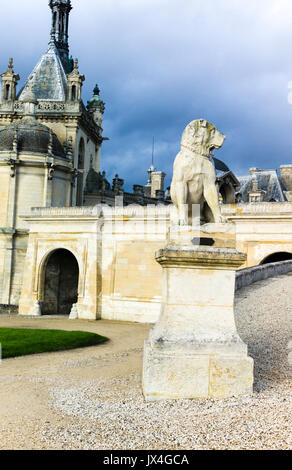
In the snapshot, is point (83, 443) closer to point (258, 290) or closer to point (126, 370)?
point (126, 370)

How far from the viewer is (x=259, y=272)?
683 inches

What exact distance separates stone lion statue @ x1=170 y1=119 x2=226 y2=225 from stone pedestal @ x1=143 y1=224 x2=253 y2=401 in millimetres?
753

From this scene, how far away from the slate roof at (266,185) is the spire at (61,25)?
776 inches

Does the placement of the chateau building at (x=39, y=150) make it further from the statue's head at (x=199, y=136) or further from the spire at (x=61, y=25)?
the statue's head at (x=199, y=136)

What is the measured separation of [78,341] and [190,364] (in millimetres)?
7623

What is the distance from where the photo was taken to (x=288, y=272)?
19.5 m

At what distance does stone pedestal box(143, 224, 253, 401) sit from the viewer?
571 centimetres

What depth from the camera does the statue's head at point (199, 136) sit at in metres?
6.74

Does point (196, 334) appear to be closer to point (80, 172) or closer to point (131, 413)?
point (131, 413)

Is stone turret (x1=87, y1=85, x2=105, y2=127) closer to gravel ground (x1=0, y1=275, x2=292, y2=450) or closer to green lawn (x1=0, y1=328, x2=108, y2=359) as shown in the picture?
green lawn (x1=0, y1=328, x2=108, y2=359)

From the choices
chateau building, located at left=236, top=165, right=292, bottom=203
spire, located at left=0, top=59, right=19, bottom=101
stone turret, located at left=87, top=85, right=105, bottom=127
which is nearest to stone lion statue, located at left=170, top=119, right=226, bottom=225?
chateau building, located at left=236, top=165, right=292, bottom=203

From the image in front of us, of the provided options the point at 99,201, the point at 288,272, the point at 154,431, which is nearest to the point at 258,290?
the point at 288,272

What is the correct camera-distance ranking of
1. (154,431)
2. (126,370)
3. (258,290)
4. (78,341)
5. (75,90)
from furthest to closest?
(75,90), (258,290), (78,341), (126,370), (154,431)

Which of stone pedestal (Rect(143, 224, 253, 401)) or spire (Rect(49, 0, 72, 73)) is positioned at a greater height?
spire (Rect(49, 0, 72, 73))
